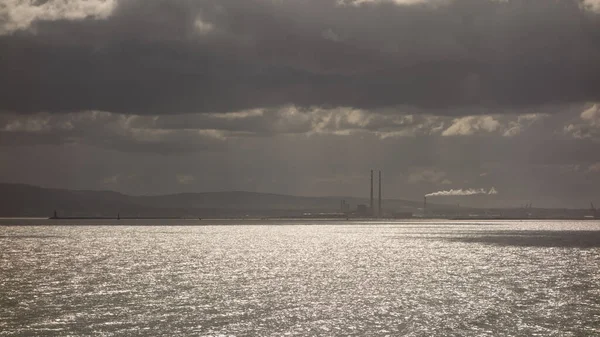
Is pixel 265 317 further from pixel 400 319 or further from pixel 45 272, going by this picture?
pixel 45 272

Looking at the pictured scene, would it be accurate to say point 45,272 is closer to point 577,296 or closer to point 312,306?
point 312,306

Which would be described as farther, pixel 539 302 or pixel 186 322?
pixel 539 302

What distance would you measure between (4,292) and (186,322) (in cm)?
3118

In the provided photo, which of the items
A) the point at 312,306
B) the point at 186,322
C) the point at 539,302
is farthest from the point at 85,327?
the point at 539,302

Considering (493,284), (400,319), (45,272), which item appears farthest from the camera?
(45,272)

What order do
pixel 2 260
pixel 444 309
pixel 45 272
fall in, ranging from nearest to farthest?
pixel 444 309, pixel 45 272, pixel 2 260

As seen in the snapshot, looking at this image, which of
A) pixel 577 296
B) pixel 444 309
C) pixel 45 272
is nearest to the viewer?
pixel 444 309

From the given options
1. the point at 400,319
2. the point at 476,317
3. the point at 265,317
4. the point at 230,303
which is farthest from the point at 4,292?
the point at 476,317

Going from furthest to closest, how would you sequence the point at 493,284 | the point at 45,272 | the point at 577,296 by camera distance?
1. the point at 45,272
2. the point at 493,284
3. the point at 577,296

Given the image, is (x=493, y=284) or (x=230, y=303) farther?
(x=493, y=284)

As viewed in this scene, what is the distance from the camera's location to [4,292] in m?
82.9

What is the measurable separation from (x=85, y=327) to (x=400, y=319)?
85.5ft

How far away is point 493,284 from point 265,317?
1549 inches

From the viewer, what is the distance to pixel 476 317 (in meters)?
65.9
